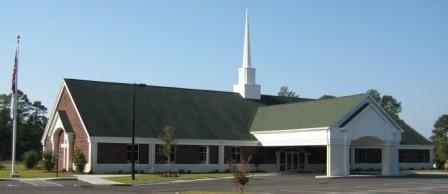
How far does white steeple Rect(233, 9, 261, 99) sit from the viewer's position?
6134 cm

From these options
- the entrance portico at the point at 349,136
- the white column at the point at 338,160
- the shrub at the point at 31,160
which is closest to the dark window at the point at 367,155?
the entrance portico at the point at 349,136

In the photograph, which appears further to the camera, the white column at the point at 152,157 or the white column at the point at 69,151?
the white column at the point at 69,151

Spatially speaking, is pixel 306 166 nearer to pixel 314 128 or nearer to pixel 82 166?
pixel 314 128

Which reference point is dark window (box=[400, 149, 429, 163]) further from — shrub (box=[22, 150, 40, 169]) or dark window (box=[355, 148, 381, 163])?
shrub (box=[22, 150, 40, 169])

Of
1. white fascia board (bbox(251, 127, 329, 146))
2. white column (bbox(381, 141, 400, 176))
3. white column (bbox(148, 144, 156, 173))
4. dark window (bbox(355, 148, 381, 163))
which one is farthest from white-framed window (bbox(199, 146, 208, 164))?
dark window (bbox(355, 148, 381, 163))

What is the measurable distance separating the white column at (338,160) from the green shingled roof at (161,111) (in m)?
9.27

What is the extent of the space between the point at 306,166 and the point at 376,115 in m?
10.9

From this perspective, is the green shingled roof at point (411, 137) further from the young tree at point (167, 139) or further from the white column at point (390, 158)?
the young tree at point (167, 139)

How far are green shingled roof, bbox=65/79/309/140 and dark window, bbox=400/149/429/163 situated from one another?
15.5 meters

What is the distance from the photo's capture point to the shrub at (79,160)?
152 feet

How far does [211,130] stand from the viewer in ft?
172

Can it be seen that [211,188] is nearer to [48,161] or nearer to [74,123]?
[48,161]

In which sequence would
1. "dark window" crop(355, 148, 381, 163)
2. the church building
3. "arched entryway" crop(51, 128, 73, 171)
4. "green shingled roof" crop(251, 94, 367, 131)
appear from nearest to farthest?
the church building
"green shingled roof" crop(251, 94, 367, 131)
"arched entryway" crop(51, 128, 73, 171)
"dark window" crop(355, 148, 381, 163)

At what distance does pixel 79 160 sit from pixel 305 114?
18.0 meters
